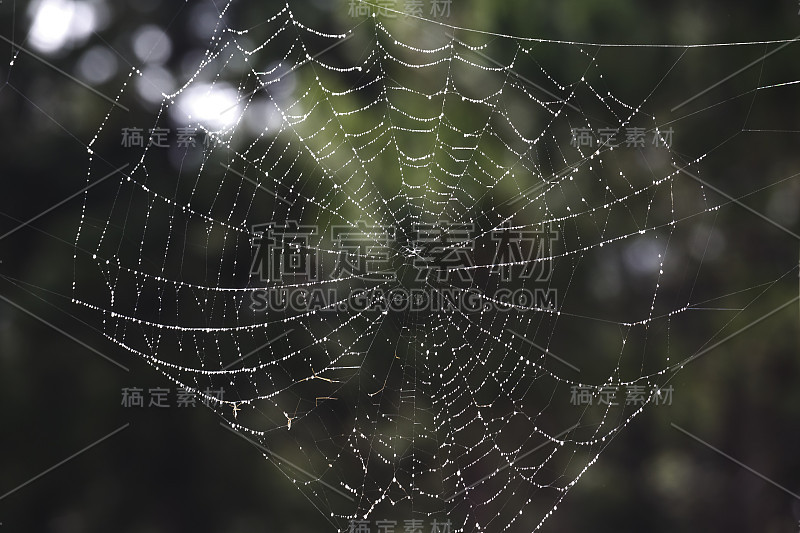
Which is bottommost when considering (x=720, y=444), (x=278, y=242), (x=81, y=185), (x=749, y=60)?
(x=720, y=444)

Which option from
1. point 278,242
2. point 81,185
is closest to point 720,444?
point 278,242

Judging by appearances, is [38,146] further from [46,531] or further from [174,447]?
[46,531]


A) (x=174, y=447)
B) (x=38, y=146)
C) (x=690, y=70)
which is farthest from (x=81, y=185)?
(x=690, y=70)

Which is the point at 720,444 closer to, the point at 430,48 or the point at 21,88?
the point at 430,48

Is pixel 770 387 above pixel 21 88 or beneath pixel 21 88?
beneath

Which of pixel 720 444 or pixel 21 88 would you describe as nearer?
pixel 720 444

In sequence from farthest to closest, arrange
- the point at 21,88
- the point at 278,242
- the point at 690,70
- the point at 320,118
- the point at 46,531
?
1. the point at 46,531
2. the point at 21,88
3. the point at 690,70
4. the point at 320,118
5. the point at 278,242

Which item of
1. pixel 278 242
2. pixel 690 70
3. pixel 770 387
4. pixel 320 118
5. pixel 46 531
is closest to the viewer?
pixel 278 242
